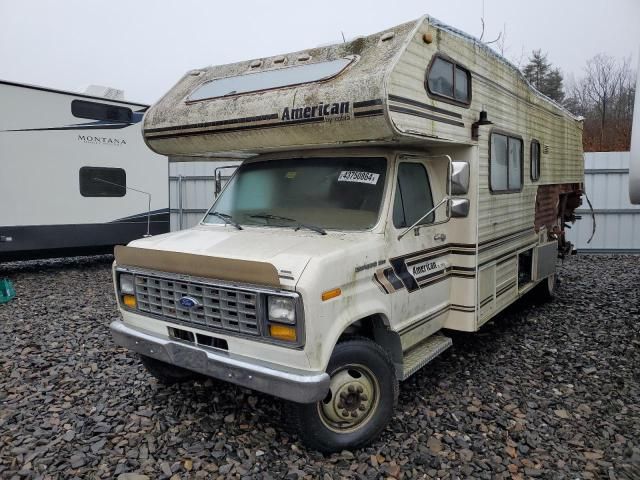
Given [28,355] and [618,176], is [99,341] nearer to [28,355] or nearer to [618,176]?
[28,355]

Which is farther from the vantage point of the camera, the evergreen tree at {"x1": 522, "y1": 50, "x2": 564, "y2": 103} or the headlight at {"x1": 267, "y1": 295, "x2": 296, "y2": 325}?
the evergreen tree at {"x1": 522, "y1": 50, "x2": 564, "y2": 103}

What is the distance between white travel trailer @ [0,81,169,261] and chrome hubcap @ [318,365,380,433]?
17.7 feet

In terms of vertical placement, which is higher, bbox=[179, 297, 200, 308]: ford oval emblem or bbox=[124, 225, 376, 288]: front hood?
bbox=[124, 225, 376, 288]: front hood

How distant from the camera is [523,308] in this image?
6977 mm

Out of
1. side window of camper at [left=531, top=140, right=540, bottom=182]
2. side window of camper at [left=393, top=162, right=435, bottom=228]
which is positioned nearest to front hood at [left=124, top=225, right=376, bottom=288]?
side window of camper at [left=393, top=162, right=435, bottom=228]

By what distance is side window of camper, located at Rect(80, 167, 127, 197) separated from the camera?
9133 millimetres

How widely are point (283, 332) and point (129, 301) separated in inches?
58.5

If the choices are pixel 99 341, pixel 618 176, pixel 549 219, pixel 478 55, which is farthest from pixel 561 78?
pixel 99 341

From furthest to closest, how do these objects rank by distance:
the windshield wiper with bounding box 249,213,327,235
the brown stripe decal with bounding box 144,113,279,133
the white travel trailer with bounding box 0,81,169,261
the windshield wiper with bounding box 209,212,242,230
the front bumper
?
the white travel trailer with bounding box 0,81,169,261 → the windshield wiper with bounding box 209,212,242,230 → the brown stripe decal with bounding box 144,113,279,133 → the windshield wiper with bounding box 249,213,327,235 → the front bumper

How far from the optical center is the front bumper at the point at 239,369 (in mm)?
2855

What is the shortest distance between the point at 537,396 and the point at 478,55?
2.97 metres

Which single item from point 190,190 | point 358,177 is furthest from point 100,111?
point 358,177

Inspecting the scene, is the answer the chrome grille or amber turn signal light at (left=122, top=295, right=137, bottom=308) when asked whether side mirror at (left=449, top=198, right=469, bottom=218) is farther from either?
amber turn signal light at (left=122, top=295, right=137, bottom=308)

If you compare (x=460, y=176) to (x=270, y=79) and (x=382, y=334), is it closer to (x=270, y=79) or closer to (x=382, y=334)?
(x=382, y=334)
